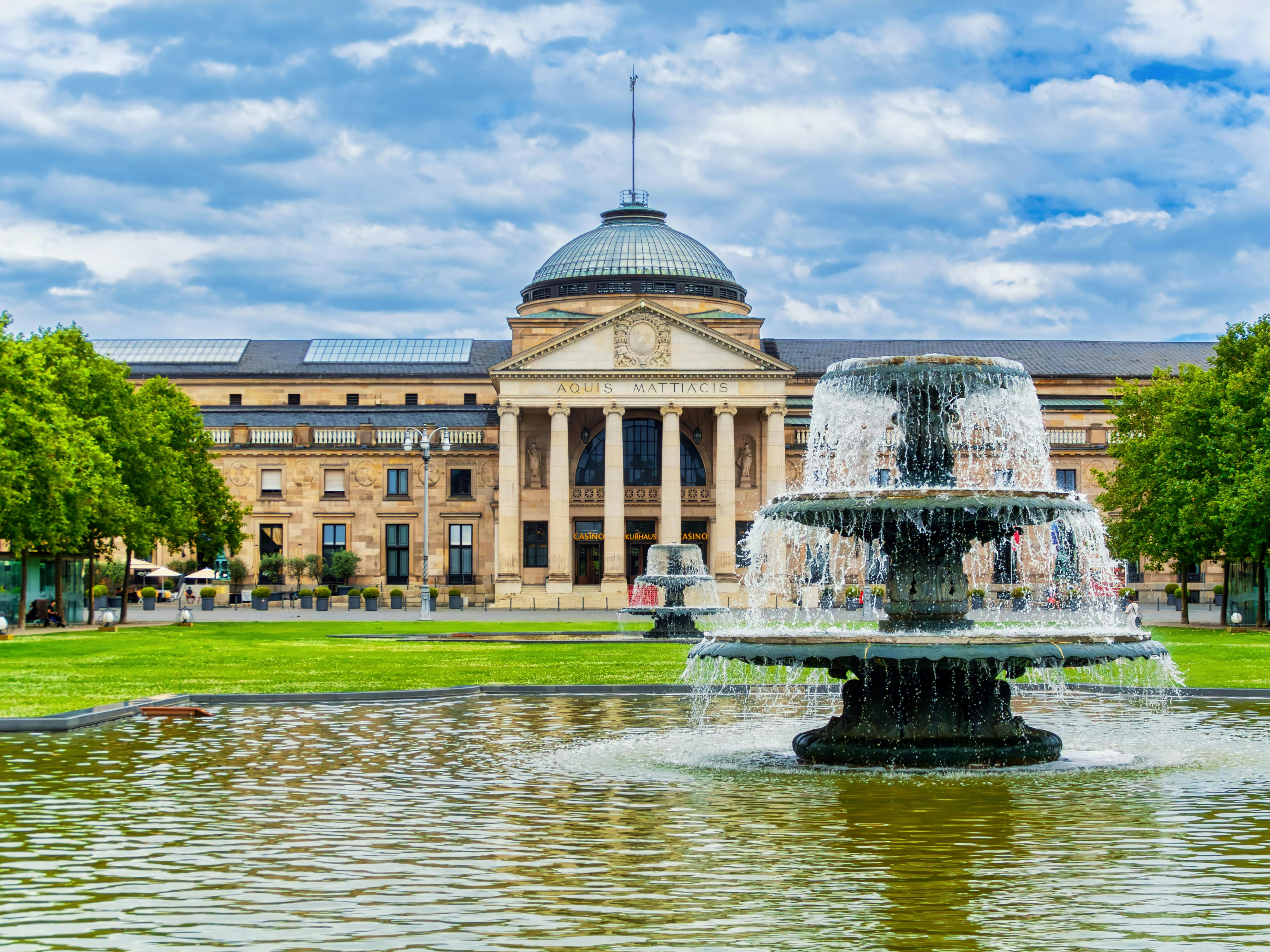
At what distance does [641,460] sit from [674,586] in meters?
44.9

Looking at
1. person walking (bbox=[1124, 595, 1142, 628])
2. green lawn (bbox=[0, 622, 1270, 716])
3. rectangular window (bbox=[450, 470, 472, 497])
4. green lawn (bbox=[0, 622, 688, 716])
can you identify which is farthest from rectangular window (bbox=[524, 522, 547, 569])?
green lawn (bbox=[0, 622, 688, 716])

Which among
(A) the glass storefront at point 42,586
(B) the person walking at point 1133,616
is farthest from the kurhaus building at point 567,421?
(B) the person walking at point 1133,616

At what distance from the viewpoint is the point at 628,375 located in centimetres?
8831

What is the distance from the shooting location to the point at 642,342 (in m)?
88.6

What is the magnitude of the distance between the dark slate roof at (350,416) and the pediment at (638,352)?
12.5m

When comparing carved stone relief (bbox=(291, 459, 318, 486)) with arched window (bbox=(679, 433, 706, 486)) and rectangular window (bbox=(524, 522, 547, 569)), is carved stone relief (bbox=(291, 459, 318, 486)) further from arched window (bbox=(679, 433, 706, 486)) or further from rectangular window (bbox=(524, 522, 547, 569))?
arched window (bbox=(679, 433, 706, 486))

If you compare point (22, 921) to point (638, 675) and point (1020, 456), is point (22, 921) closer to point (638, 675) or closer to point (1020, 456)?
point (1020, 456)

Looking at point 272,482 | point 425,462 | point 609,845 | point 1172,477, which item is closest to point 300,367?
point 272,482

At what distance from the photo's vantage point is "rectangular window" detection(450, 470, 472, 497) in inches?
3846

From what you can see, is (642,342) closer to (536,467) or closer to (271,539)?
(536,467)

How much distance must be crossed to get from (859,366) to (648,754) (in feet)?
17.6

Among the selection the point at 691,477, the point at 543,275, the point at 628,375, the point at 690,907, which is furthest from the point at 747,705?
the point at 543,275

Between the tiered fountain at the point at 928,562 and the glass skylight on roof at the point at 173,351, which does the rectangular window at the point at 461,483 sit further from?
the tiered fountain at the point at 928,562

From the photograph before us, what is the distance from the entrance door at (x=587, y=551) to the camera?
9356 centimetres
